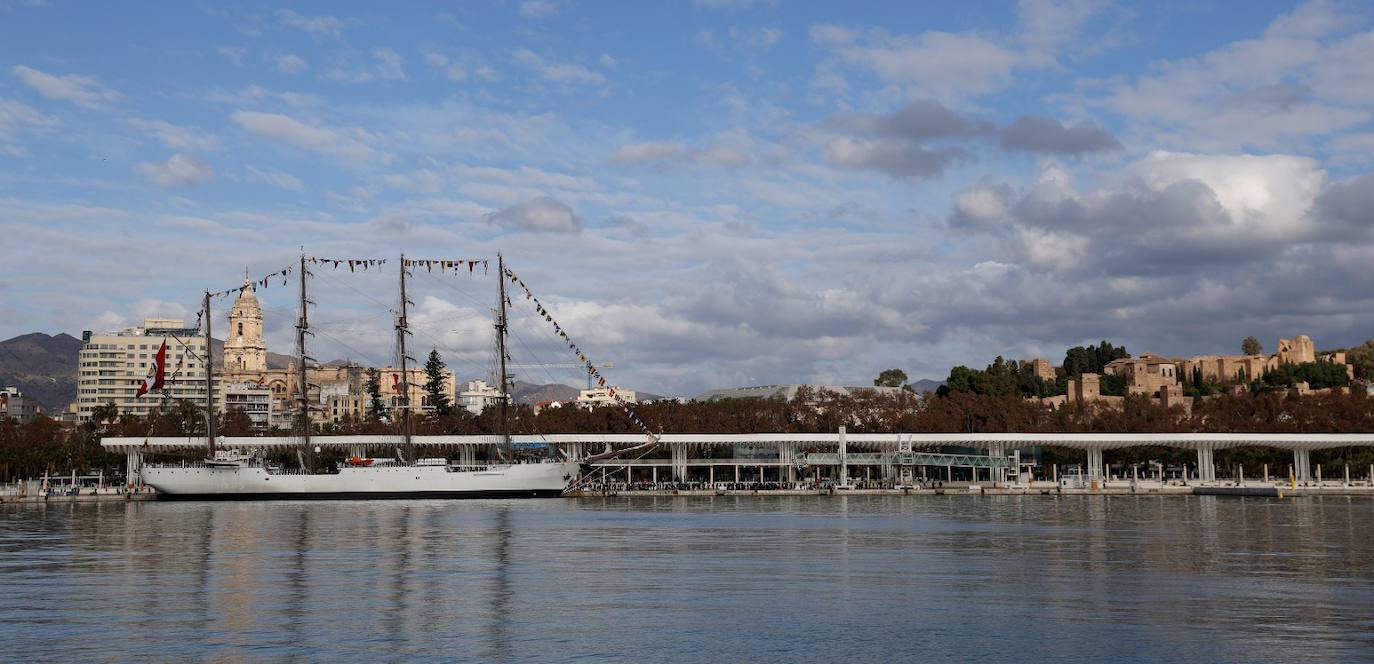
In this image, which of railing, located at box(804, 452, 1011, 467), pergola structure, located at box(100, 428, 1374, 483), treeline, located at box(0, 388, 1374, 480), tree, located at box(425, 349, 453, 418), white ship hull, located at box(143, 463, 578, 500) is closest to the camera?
white ship hull, located at box(143, 463, 578, 500)

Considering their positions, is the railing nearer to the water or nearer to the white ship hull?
the white ship hull

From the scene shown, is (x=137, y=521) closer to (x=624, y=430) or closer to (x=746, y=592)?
(x=746, y=592)

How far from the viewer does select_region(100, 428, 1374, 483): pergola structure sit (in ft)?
378

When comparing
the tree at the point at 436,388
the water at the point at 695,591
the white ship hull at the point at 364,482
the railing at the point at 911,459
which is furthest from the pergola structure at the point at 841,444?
the water at the point at 695,591

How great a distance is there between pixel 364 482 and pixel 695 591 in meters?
73.6

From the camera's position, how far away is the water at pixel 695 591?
1109 inches

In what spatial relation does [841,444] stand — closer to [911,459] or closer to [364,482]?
[911,459]

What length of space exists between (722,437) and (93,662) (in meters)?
93.8

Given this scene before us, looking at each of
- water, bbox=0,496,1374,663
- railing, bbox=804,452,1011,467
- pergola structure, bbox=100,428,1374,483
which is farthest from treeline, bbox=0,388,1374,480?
water, bbox=0,496,1374,663

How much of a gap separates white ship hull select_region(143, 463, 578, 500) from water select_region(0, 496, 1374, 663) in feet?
118

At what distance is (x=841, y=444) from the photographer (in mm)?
116625

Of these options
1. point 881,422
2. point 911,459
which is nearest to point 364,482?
point 911,459

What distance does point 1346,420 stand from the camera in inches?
4914

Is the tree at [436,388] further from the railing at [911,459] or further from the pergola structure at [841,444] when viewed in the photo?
the railing at [911,459]
